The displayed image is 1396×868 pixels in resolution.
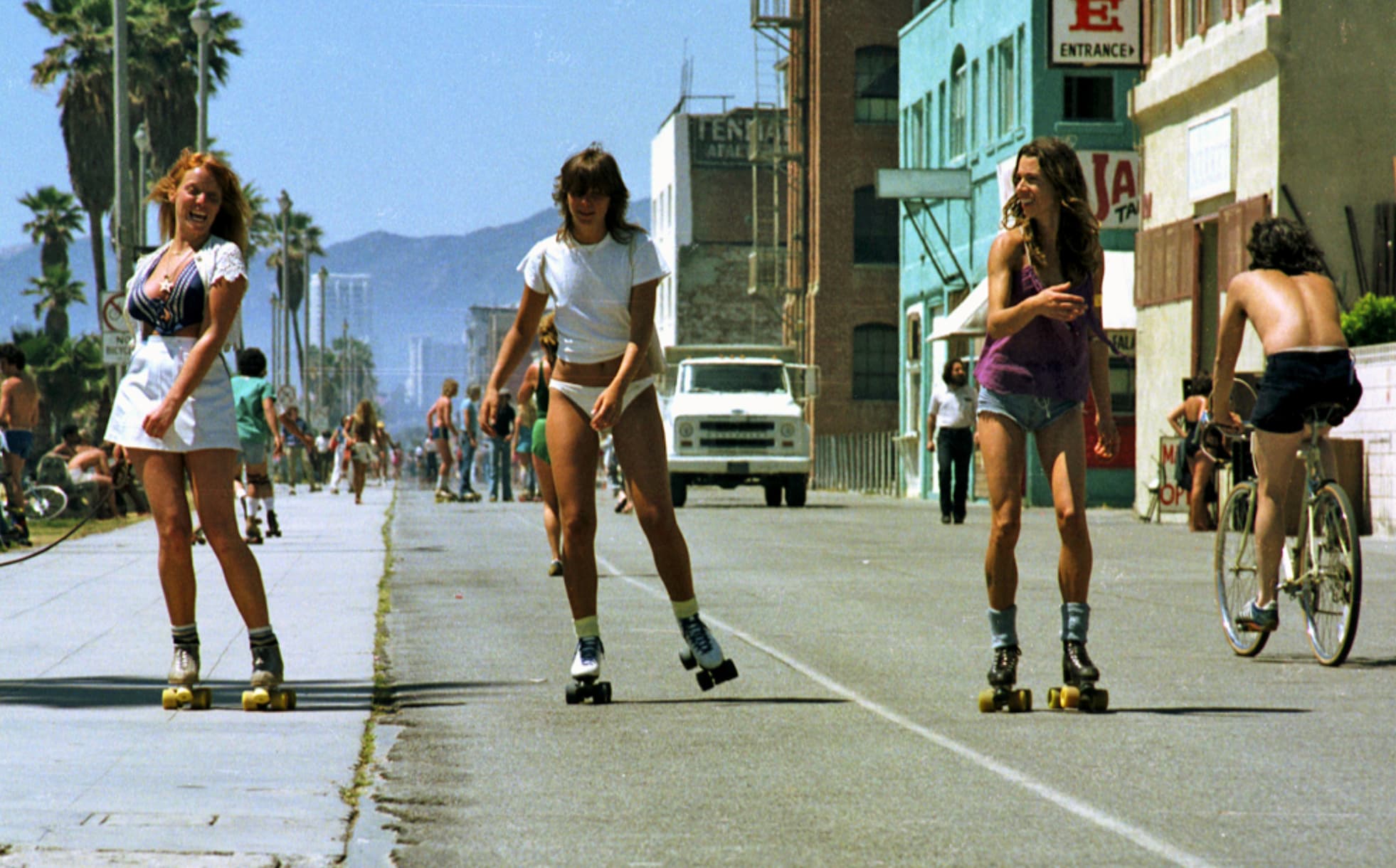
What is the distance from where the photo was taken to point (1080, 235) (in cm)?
778

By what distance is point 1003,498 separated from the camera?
7.64 metres

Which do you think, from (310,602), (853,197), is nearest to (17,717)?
(310,602)

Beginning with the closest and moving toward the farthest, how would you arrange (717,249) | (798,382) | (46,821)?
(46,821)
(798,382)
(717,249)

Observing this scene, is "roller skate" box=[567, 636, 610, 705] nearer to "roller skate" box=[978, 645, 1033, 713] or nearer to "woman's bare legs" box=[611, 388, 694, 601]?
"woman's bare legs" box=[611, 388, 694, 601]

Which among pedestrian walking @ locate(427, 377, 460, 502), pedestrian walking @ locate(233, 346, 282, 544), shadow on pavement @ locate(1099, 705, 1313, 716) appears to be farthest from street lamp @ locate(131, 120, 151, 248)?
shadow on pavement @ locate(1099, 705, 1313, 716)

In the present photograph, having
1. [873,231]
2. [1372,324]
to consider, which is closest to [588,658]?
[1372,324]

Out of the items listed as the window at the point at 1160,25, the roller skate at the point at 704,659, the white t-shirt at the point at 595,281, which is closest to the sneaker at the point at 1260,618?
the roller skate at the point at 704,659

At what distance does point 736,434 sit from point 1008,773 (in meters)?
24.3

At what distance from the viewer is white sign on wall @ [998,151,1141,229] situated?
1166 inches

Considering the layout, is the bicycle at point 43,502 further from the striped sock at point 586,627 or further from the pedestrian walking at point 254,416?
the striped sock at point 586,627

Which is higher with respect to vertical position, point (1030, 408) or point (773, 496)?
point (1030, 408)

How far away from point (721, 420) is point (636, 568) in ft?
48.2

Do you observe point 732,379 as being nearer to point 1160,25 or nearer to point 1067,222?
point 1160,25

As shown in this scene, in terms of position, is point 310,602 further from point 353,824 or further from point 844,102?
point 844,102
